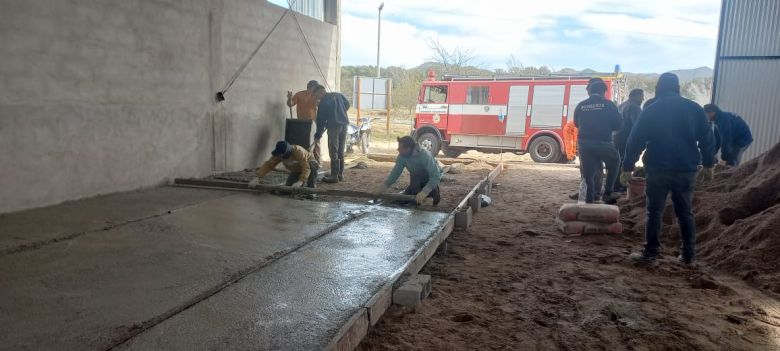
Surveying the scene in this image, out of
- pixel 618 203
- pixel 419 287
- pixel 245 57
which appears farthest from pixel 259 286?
pixel 245 57

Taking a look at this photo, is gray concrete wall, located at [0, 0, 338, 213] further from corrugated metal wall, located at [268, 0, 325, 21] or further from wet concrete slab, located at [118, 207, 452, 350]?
wet concrete slab, located at [118, 207, 452, 350]

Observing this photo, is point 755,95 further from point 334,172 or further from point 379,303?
point 379,303

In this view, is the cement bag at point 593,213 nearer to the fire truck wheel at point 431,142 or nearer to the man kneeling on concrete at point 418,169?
the man kneeling on concrete at point 418,169

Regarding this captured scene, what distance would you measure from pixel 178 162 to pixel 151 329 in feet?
17.8

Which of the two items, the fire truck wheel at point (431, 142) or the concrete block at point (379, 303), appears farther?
the fire truck wheel at point (431, 142)

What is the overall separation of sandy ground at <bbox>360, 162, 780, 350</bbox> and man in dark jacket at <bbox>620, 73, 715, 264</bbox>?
0.28 m

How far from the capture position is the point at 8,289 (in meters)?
3.24

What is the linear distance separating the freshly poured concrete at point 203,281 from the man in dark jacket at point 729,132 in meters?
4.55

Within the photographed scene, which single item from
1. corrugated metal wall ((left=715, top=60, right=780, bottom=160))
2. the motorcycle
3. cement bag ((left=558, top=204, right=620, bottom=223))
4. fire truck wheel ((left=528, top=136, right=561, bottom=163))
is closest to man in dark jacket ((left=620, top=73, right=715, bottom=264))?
cement bag ((left=558, top=204, right=620, bottom=223))

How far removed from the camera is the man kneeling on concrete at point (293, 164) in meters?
6.71

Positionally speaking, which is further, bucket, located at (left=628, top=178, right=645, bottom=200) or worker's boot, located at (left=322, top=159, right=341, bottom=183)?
worker's boot, located at (left=322, top=159, right=341, bottom=183)

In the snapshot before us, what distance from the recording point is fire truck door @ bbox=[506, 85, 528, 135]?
13953 millimetres

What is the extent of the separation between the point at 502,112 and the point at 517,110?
0.40 m

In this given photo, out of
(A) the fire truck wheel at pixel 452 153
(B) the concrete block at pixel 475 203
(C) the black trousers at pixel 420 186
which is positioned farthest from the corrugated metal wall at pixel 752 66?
(A) the fire truck wheel at pixel 452 153
